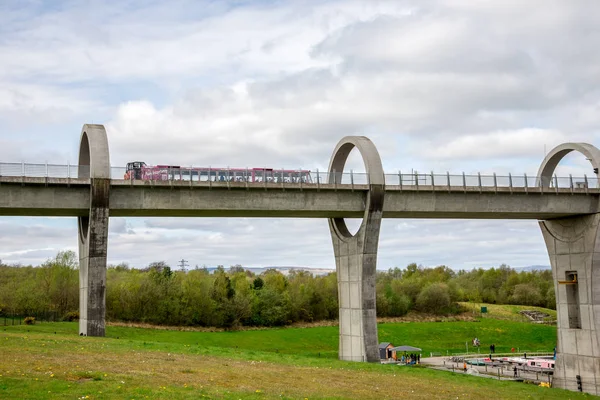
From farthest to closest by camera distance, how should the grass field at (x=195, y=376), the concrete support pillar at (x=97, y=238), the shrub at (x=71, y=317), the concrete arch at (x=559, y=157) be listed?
1. the shrub at (x=71, y=317)
2. the concrete arch at (x=559, y=157)
3. the concrete support pillar at (x=97, y=238)
4. the grass field at (x=195, y=376)

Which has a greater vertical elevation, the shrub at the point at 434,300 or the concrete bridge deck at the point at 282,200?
the concrete bridge deck at the point at 282,200

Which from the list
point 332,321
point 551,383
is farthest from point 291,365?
point 332,321

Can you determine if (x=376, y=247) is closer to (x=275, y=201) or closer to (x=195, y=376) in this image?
(x=275, y=201)

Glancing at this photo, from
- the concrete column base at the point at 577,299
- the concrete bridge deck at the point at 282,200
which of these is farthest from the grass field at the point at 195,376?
the concrete column base at the point at 577,299

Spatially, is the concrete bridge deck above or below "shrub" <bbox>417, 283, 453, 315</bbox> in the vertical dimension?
above

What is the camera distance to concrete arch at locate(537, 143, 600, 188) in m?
49.7

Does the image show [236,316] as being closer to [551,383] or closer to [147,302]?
[147,302]

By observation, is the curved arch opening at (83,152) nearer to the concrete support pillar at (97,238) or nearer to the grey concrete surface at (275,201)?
the grey concrete surface at (275,201)

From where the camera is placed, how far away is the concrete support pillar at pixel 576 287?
157 ft

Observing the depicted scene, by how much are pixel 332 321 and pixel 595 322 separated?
58043 millimetres

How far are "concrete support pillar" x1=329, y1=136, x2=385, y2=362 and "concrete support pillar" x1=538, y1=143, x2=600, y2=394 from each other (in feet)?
49.1

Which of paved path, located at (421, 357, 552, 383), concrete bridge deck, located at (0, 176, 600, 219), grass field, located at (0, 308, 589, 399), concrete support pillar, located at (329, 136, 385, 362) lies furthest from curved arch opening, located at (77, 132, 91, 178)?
paved path, located at (421, 357, 552, 383)

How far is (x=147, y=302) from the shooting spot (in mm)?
85938

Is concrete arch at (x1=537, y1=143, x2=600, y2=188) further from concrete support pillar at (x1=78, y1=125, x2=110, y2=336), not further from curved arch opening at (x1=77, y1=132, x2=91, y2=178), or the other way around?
curved arch opening at (x1=77, y1=132, x2=91, y2=178)
